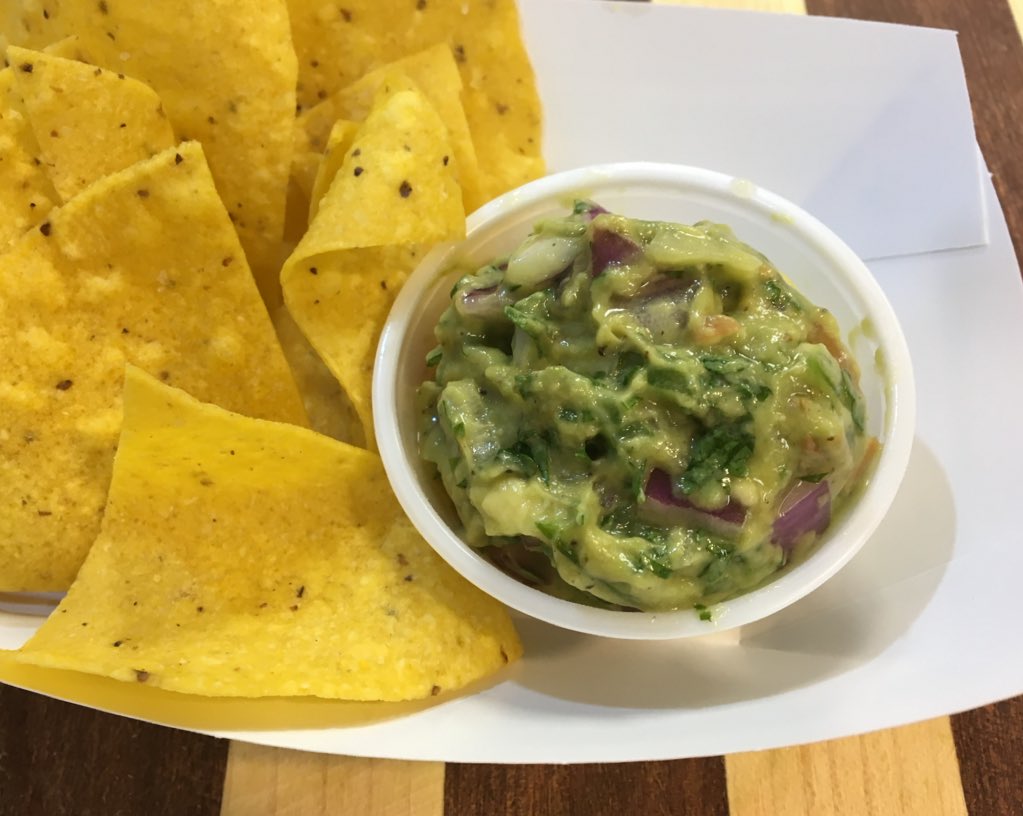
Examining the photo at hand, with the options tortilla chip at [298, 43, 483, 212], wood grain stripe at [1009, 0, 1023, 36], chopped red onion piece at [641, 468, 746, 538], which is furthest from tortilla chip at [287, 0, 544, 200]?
wood grain stripe at [1009, 0, 1023, 36]

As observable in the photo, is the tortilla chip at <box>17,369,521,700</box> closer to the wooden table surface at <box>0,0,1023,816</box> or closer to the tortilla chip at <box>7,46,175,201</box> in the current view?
the wooden table surface at <box>0,0,1023,816</box>

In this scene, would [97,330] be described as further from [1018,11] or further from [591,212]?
[1018,11]

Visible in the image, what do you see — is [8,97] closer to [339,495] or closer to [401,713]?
[339,495]

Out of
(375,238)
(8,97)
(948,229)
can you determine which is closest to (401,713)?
(375,238)

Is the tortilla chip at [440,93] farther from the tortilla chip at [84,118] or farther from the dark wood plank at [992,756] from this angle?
the dark wood plank at [992,756]

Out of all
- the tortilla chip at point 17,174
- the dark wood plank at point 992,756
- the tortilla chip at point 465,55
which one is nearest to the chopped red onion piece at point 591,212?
the tortilla chip at point 465,55

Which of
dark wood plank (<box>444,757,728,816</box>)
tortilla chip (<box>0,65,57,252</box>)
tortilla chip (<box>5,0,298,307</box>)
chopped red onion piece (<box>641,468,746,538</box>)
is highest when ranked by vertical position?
tortilla chip (<box>5,0,298,307</box>)

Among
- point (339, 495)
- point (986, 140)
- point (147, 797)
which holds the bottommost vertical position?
point (147, 797)

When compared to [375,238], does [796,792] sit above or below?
below
